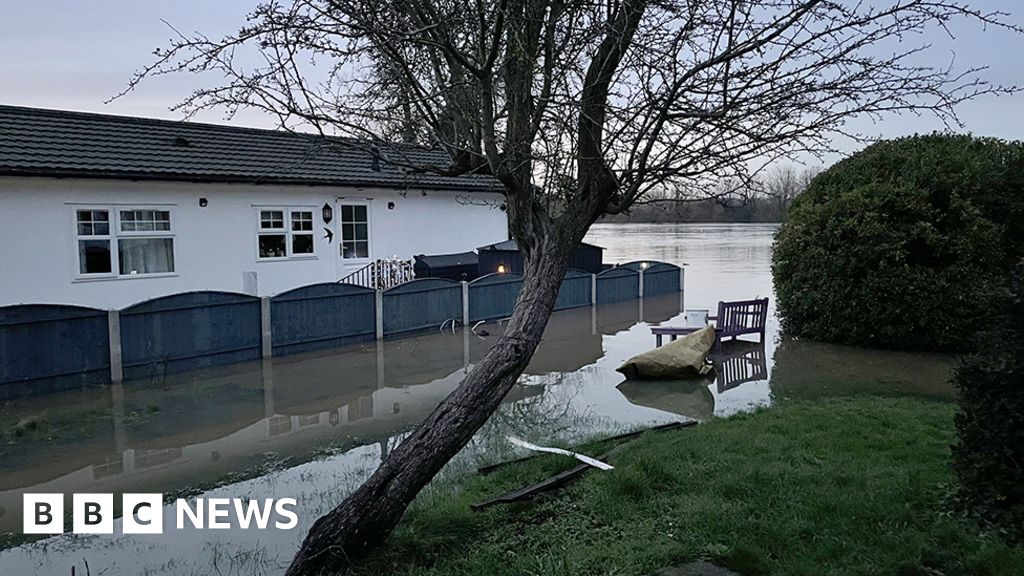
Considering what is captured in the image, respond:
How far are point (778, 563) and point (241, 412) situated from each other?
678cm

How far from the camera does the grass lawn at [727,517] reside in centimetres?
398

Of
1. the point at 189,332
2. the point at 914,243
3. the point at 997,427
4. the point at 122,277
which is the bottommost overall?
the point at 189,332

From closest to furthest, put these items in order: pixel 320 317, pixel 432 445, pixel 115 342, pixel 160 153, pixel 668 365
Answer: pixel 432 445
pixel 668 365
pixel 115 342
pixel 320 317
pixel 160 153

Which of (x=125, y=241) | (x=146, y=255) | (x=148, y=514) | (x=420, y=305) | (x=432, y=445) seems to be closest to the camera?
(x=432, y=445)

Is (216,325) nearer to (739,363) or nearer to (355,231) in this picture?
(355,231)

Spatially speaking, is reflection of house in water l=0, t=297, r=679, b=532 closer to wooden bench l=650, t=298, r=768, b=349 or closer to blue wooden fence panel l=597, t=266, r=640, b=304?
wooden bench l=650, t=298, r=768, b=349

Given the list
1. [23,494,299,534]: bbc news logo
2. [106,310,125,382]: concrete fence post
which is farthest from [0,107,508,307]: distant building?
[23,494,299,534]: bbc news logo

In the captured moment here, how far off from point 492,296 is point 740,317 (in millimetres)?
5343

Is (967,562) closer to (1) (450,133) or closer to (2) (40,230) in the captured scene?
(1) (450,133)

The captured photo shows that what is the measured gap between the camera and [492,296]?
16141 mm

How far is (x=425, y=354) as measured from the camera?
12648 mm

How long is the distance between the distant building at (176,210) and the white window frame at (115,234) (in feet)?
0.06

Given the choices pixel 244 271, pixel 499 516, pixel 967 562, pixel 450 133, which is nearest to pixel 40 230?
pixel 244 271

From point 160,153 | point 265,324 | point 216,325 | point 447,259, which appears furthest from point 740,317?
point 160,153
